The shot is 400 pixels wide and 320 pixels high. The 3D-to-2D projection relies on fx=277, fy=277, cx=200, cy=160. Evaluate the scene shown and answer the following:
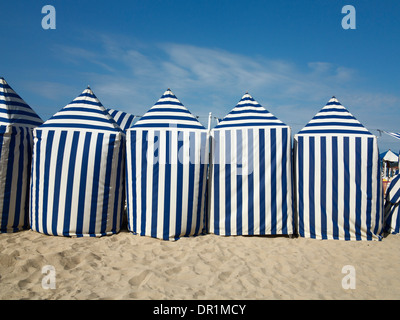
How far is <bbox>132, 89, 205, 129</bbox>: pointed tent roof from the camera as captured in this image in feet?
13.3

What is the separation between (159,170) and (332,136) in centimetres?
264

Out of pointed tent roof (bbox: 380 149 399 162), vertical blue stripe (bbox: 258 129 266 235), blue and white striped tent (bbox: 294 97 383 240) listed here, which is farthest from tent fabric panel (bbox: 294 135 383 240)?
pointed tent roof (bbox: 380 149 399 162)

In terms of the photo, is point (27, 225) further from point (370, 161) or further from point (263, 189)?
point (370, 161)

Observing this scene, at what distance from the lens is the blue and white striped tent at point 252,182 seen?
161 inches

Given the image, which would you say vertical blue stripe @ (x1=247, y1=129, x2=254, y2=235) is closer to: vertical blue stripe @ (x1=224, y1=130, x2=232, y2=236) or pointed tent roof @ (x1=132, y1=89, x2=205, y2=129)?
vertical blue stripe @ (x1=224, y1=130, x2=232, y2=236)

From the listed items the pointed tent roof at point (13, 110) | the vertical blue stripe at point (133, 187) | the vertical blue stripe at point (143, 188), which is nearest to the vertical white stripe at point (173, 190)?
the vertical blue stripe at point (143, 188)

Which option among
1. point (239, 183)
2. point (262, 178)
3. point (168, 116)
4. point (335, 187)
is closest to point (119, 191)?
point (168, 116)

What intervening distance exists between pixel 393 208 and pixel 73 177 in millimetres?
4997

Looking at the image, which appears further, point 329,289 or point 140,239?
point 140,239

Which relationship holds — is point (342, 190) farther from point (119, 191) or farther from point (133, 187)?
point (119, 191)

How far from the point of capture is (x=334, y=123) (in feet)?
14.2

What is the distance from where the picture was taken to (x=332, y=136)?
4188 millimetres
